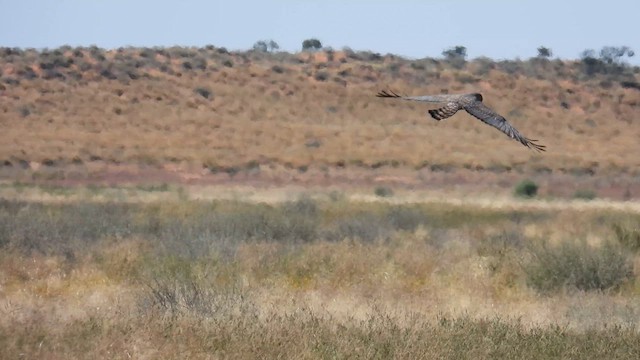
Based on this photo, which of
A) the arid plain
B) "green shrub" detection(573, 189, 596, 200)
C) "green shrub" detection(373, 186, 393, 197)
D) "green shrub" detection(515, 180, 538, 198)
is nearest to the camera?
the arid plain

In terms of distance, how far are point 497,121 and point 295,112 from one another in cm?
5800

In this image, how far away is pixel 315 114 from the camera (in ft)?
219

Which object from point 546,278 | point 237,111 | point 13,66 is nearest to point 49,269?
point 546,278

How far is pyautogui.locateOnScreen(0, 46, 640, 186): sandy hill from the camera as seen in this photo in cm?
5322

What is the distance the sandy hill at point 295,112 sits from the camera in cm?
5322

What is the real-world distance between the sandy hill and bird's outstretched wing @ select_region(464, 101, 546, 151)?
135 feet

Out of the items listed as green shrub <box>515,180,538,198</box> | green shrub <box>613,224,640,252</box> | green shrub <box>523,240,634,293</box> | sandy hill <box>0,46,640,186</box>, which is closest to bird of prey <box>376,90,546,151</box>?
green shrub <box>523,240,634,293</box>

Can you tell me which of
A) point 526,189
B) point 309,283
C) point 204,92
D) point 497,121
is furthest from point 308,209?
point 204,92

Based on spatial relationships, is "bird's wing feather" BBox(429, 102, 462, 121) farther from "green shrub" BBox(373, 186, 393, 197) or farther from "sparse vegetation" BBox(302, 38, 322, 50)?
"sparse vegetation" BBox(302, 38, 322, 50)

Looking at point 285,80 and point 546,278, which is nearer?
point 546,278

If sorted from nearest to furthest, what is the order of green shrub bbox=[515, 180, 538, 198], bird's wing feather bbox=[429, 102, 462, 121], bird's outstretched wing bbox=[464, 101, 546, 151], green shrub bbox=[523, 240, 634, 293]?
bird's outstretched wing bbox=[464, 101, 546, 151], bird's wing feather bbox=[429, 102, 462, 121], green shrub bbox=[523, 240, 634, 293], green shrub bbox=[515, 180, 538, 198]

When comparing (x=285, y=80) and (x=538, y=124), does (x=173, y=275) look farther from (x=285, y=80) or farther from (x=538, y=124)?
(x=285, y=80)

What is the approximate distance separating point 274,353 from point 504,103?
61.5 metres

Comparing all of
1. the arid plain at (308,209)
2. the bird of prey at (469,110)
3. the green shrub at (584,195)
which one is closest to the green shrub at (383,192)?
the arid plain at (308,209)
